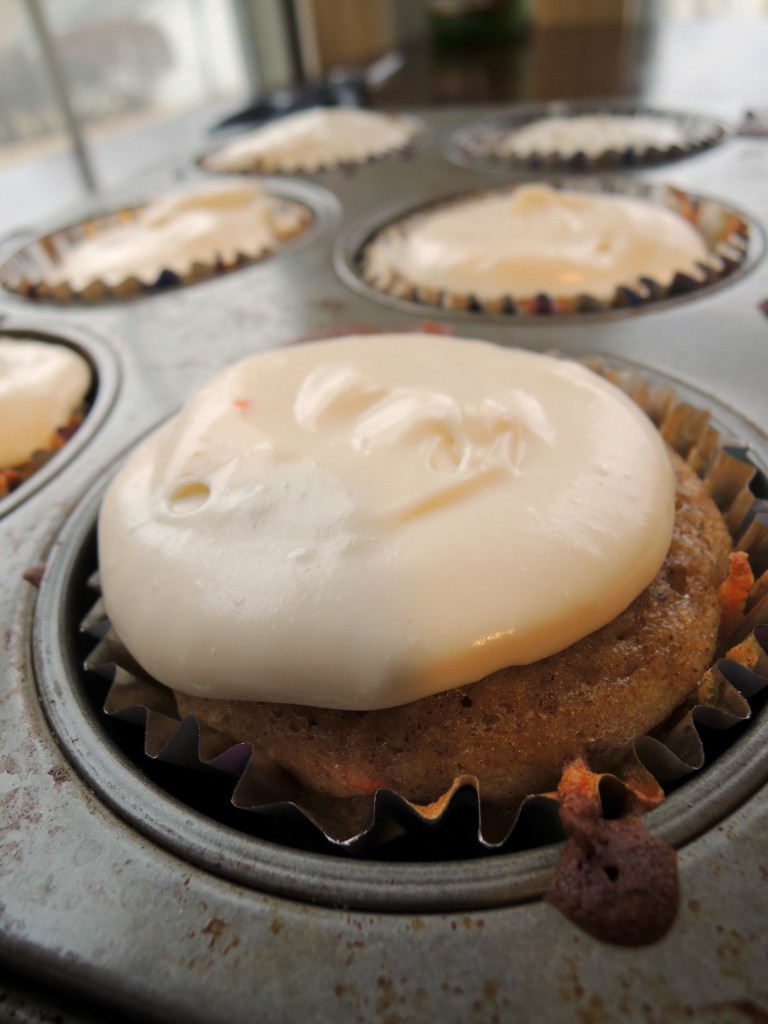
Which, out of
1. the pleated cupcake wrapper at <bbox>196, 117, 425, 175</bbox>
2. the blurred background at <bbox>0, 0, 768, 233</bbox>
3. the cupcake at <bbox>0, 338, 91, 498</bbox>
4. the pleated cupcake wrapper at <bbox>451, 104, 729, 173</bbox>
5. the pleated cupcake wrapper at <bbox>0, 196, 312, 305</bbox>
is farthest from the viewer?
the blurred background at <bbox>0, 0, 768, 233</bbox>

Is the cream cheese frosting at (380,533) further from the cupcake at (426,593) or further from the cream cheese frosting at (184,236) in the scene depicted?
the cream cheese frosting at (184,236)

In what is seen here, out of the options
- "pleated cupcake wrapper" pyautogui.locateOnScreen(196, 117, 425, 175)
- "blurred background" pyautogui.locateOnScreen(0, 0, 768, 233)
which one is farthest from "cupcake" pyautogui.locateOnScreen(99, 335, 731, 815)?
"blurred background" pyautogui.locateOnScreen(0, 0, 768, 233)

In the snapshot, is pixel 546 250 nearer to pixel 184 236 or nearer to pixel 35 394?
pixel 184 236

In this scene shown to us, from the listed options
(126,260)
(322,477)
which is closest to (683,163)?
(126,260)

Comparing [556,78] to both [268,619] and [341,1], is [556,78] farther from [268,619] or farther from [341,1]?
[268,619]

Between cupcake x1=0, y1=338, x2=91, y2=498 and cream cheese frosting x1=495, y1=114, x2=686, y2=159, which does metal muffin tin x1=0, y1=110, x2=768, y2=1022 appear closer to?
cupcake x1=0, y1=338, x2=91, y2=498

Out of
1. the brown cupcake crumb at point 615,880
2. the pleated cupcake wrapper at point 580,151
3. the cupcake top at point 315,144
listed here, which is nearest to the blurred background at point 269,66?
the pleated cupcake wrapper at point 580,151
